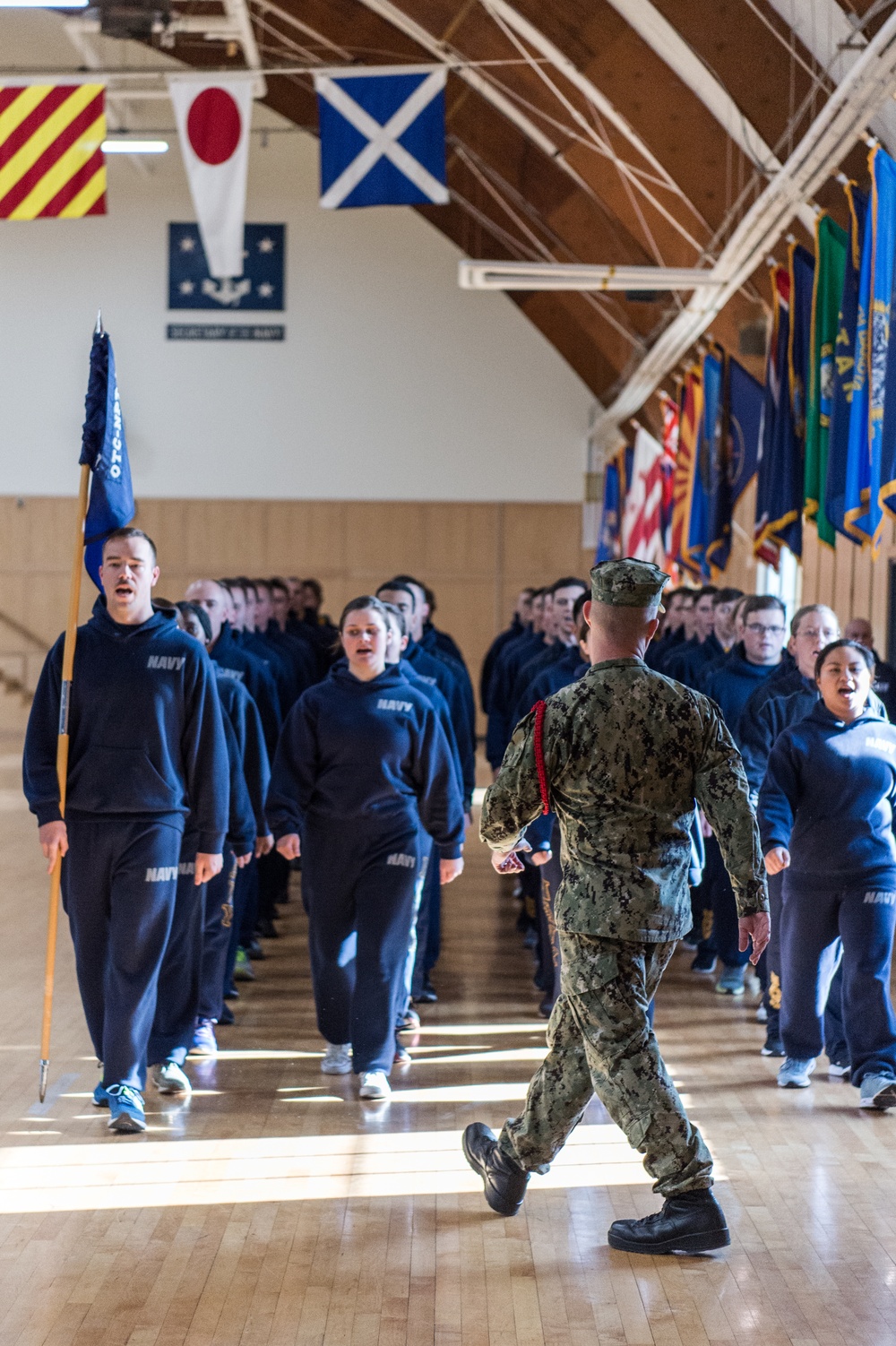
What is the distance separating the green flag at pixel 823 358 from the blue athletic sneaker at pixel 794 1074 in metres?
3.56

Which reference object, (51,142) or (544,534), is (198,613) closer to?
(51,142)

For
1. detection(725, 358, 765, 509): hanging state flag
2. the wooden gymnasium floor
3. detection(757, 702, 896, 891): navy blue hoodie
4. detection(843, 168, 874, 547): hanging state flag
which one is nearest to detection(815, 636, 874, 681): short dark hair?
detection(757, 702, 896, 891): navy blue hoodie

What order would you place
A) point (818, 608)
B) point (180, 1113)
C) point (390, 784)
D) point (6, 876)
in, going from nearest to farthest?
point (180, 1113)
point (390, 784)
point (818, 608)
point (6, 876)

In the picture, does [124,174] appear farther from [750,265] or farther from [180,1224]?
[180,1224]

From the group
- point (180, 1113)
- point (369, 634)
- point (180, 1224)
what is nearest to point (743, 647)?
point (369, 634)

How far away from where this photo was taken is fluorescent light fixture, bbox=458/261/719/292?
11.9 meters

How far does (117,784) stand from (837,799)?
8.74 ft

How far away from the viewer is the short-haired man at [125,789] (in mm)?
5355

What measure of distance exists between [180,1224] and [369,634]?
2.39 m

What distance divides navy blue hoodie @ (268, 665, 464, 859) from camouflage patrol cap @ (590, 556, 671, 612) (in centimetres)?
203

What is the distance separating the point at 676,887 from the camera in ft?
13.6

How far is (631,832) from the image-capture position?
409 cm

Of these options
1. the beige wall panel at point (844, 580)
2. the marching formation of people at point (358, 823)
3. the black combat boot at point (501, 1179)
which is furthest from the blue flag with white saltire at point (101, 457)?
the beige wall panel at point (844, 580)

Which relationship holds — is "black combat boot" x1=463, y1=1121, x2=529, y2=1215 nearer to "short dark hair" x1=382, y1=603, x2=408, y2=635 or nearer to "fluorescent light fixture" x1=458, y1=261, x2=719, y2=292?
"short dark hair" x1=382, y1=603, x2=408, y2=635
